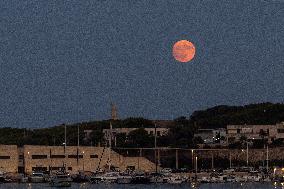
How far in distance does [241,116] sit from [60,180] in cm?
7453

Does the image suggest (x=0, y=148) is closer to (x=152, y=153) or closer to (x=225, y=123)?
(x=152, y=153)

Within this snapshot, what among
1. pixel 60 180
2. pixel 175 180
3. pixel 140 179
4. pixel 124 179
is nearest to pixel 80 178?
pixel 124 179

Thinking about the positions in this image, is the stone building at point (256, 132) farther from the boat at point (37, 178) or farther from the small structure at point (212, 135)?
the boat at point (37, 178)

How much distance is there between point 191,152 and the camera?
12044 centimetres

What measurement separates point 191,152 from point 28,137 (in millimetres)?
24959

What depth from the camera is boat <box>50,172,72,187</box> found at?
84.1 meters

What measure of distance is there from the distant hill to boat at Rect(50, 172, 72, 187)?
6320 cm

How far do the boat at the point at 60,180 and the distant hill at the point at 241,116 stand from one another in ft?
207

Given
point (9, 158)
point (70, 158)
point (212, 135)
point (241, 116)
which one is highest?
point (241, 116)

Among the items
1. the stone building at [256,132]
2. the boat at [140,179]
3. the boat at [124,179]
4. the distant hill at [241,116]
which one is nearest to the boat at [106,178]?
the boat at [124,179]

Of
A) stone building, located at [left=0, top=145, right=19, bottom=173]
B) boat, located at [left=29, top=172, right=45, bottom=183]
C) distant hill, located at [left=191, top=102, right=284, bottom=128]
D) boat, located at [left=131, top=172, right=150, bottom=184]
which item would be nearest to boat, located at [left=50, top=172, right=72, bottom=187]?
boat, located at [left=29, top=172, right=45, bottom=183]

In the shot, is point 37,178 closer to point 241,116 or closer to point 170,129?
point 170,129

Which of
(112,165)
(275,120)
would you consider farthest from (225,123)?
(112,165)

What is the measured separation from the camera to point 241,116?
156 metres
